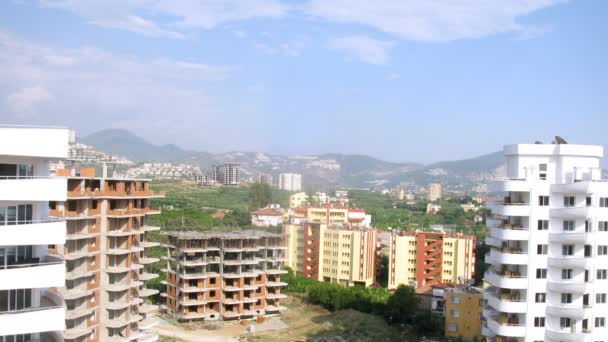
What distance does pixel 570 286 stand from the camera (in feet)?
54.9

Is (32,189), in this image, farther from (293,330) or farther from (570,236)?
(293,330)

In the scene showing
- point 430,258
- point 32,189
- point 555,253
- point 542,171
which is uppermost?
point 542,171

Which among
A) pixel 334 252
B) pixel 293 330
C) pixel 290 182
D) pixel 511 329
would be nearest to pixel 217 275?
pixel 293 330

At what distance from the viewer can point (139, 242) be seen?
24625 mm

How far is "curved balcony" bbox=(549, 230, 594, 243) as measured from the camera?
16.6 meters

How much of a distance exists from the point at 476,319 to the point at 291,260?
1971 centimetres

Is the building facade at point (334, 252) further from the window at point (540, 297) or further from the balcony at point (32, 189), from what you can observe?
the balcony at point (32, 189)

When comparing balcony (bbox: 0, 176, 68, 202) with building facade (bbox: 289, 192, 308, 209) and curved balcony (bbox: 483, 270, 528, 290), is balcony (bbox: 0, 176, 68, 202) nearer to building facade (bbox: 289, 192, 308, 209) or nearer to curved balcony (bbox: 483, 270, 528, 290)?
curved balcony (bbox: 483, 270, 528, 290)

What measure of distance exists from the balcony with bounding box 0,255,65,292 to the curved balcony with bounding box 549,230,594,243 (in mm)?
12816

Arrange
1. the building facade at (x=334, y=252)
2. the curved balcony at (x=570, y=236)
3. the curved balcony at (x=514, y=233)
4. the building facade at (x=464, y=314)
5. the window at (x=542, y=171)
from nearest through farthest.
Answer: the curved balcony at (x=570, y=236)
the curved balcony at (x=514, y=233)
the window at (x=542, y=171)
the building facade at (x=464, y=314)
the building facade at (x=334, y=252)

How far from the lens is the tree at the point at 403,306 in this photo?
3269cm

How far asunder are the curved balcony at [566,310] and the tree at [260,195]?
63.5 m

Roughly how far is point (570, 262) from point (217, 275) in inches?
785

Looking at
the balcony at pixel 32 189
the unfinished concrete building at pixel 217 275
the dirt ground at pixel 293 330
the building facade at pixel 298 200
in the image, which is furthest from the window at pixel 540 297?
the building facade at pixel 298 200
